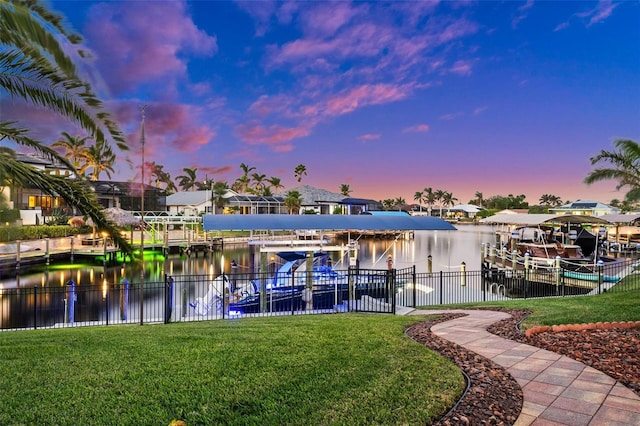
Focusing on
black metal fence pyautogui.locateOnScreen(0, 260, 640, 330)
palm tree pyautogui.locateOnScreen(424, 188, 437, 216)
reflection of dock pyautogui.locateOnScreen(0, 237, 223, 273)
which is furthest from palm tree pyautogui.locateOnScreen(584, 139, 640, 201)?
palm tree pyautogui.locateOnScreen(424, 188, 437, 216)

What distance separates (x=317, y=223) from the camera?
20406 millimetres

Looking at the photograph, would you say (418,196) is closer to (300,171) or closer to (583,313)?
(300,171)

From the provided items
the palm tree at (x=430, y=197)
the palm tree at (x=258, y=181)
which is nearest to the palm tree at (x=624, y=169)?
the palm tree at (x=258, y=181)

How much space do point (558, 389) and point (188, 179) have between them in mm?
111620

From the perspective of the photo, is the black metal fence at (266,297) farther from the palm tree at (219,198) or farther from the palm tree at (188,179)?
the palm tree at (188,179)

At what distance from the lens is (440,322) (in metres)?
9.88

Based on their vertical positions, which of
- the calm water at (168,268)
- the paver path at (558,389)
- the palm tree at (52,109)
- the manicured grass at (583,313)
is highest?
the palm tree at (52,109)

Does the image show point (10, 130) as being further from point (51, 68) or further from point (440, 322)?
point (440, 322)

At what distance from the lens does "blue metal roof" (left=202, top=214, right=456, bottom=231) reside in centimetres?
1931

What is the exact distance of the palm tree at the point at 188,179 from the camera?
349 feet

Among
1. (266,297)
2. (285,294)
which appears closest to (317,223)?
(285,294)

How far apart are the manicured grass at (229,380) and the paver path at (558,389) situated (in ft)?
3.23

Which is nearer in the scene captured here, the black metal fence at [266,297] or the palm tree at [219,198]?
the black metal fence at [266,297]

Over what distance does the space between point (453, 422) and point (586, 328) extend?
581 centimetres
